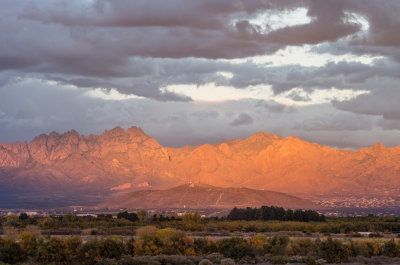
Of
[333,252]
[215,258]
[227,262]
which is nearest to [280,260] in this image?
[333,252]

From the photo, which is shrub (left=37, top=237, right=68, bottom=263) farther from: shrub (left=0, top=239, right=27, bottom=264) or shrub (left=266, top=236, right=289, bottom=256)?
shrub (left=266, top=236, right=289, bottom=256)

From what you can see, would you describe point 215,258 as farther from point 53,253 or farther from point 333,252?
point 53,253

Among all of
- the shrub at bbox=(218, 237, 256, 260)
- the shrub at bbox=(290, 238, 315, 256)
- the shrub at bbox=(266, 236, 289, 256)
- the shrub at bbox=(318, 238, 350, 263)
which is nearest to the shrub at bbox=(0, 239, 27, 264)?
the shrub at bbox=(218, 237, 256, 260)

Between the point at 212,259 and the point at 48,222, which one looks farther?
the point at 48,222

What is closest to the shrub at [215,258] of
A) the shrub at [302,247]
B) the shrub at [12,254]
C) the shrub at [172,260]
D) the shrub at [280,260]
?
the shrub at [172,260]

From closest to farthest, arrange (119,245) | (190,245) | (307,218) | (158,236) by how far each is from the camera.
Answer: (119,245), (190,245), (158,236), (307,218)

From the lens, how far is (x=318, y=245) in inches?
2329

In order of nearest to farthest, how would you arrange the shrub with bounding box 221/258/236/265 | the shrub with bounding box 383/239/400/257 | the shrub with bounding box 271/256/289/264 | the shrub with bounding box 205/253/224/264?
the shrub with bounding box 221/258/236/265, the shrub with bounding box 205/253/224/264, the shrub with bounding box 271/256/289/264, the shrub with bounding box 383/239/400/257

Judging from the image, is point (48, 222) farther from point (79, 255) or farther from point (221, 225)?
point (79, 255)

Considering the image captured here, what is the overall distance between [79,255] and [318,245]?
19875mm

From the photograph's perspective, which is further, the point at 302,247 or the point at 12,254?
the point at 302,247

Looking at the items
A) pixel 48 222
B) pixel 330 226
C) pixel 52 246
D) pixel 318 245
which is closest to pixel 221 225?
pixel 330 226

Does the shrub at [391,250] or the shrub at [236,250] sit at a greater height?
the shrub at [236,250]

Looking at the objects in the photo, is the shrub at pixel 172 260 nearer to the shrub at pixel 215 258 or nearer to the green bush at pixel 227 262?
the shrub at pixel 215 258
